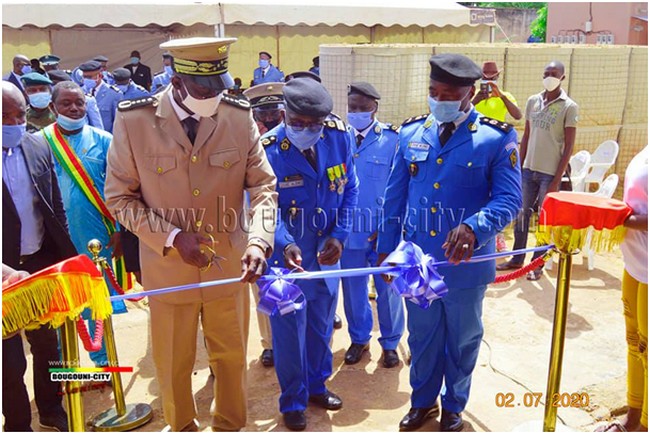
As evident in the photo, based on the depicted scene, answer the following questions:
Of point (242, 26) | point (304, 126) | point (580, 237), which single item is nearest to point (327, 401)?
point (304, 126)

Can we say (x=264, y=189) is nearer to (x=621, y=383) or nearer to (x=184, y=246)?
(x=184, y=246)

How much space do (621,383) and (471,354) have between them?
1.52 metres

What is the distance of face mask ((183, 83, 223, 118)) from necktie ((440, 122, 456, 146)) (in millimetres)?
1400

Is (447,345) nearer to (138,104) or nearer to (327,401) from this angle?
(327,401)

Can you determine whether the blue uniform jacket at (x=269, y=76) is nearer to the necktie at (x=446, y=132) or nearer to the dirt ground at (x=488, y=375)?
the dirt ground at (x=488, y=375)

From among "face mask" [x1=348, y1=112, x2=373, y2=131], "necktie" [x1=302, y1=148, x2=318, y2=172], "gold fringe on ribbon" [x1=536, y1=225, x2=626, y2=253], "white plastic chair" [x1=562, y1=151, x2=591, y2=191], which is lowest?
"white plastic chair" [x1=562, y1=151, x2=591, y2=191]

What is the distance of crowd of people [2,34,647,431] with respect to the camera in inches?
142

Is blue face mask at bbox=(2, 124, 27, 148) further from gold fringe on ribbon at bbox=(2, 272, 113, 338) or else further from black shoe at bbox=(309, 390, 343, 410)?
black shoe at bbox=(309, 390, 343, 410)

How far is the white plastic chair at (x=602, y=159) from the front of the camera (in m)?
9.21

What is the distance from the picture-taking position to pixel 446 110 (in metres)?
3.95

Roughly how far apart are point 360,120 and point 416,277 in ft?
7.26

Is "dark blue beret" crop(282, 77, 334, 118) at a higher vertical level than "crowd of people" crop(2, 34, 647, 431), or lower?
higher
